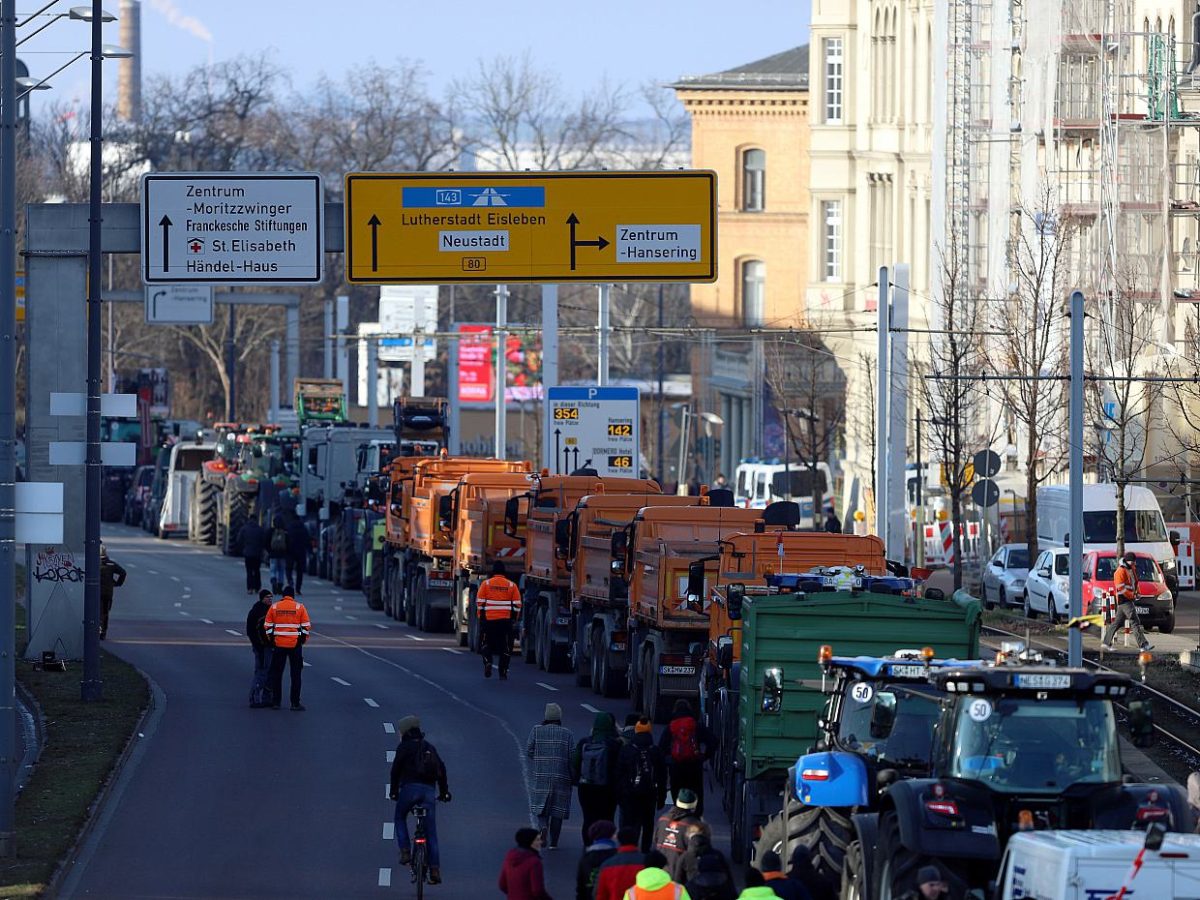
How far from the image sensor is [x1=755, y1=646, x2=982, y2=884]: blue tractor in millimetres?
14875

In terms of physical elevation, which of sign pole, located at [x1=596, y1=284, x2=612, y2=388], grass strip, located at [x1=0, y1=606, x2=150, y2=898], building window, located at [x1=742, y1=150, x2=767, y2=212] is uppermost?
building window, located at [x1=742, y1=150, x2=767, y2=212]

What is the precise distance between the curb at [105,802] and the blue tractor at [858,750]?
232 inches

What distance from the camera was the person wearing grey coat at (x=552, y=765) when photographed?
19469mm

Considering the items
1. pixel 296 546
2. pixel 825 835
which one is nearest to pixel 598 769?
pixel 825 835

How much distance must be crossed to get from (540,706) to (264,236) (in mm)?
7093

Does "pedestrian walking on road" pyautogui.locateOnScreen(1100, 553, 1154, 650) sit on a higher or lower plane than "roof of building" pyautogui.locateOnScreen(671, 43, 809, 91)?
lower

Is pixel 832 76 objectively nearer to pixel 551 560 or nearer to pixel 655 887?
pixel 551 560

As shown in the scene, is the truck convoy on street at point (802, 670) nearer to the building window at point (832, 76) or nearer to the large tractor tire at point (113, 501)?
the building window at point (832, 76)

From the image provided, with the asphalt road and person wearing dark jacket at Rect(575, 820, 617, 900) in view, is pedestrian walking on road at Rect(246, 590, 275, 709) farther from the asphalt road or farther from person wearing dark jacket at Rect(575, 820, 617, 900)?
person wearing dark jacket at Rect(575, 820, 617, 900)

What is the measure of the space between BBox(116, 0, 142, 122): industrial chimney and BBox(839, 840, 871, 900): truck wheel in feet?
304

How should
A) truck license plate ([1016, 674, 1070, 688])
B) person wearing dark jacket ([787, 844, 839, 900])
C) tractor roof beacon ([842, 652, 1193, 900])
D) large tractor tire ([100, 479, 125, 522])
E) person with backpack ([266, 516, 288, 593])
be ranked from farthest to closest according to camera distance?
large tractor tire ([100, 479, 125, 522]), person with backpack ([266, 516, 288, 593]), person wearing dark jacket ([787, 844, 839, 900]), truck license plate ([1016, 674, 1070, 688]), tractor roof beacon ([842, 652, 1193, 900])

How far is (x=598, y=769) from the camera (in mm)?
18969

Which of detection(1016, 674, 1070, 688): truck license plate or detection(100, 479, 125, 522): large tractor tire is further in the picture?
detection(100, 479, 125, 522): large tractor tire

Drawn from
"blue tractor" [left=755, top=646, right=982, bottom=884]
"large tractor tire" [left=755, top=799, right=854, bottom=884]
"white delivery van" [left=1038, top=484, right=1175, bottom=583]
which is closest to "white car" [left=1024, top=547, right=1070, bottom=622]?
"white delivery van" [left=1038, top=484, right=1175, bottom=583]
